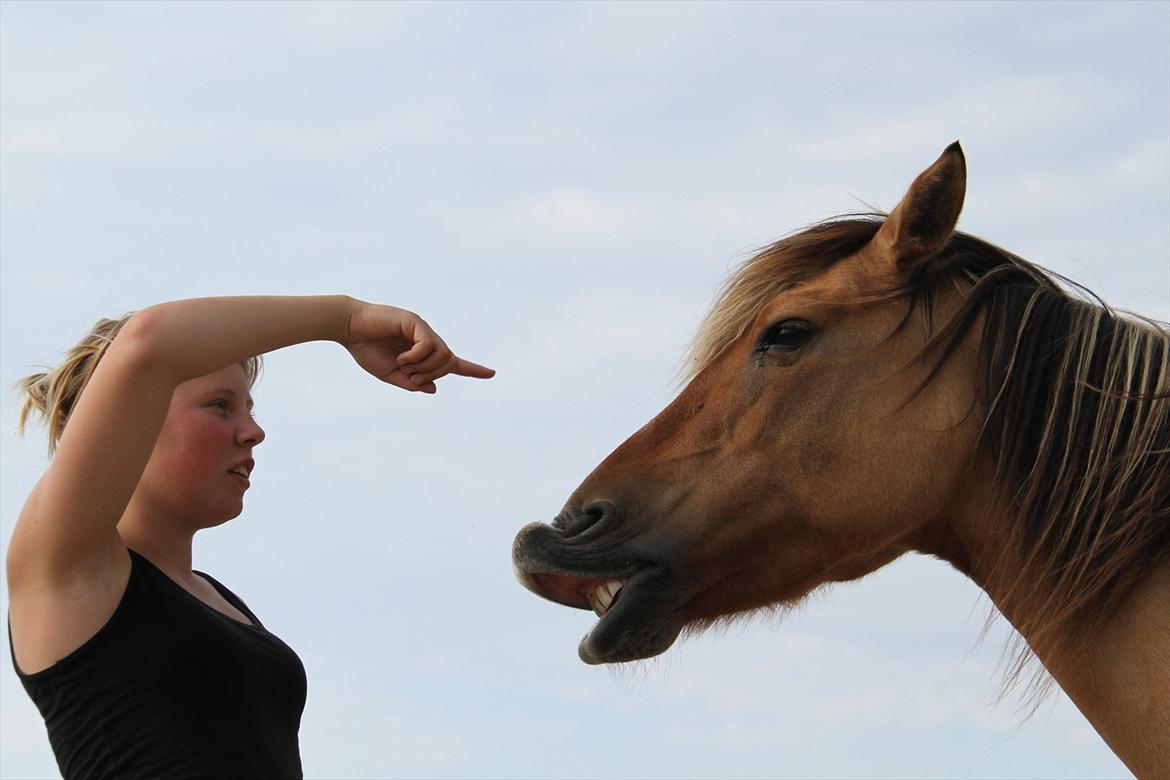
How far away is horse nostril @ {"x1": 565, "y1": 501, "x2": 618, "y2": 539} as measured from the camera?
327cm

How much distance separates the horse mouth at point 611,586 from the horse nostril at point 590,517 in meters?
0.04

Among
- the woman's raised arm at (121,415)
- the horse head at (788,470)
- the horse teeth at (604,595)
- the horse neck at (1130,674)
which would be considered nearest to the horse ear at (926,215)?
the horse head at (788,470)

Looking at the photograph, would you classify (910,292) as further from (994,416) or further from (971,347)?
(994,416)

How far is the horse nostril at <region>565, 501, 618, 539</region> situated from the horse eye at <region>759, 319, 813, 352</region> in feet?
2.10

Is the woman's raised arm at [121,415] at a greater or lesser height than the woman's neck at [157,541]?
Answer: greater

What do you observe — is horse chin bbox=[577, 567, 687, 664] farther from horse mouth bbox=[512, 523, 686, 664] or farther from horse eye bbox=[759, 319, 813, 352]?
horse eye bbox=[759, 319, 813, 352]

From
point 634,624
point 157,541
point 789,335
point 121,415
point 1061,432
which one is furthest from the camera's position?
point 789,335

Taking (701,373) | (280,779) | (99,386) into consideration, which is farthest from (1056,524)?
(99,386)

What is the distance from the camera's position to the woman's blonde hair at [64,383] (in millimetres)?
2906

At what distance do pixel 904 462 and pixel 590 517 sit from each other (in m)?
0.86

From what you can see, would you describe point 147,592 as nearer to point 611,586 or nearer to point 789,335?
point 611,586

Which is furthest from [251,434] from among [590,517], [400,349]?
[590,517]

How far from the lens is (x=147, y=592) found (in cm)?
258

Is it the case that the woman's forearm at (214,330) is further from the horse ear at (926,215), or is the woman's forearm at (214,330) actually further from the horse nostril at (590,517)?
the horse ear at (926,215)
